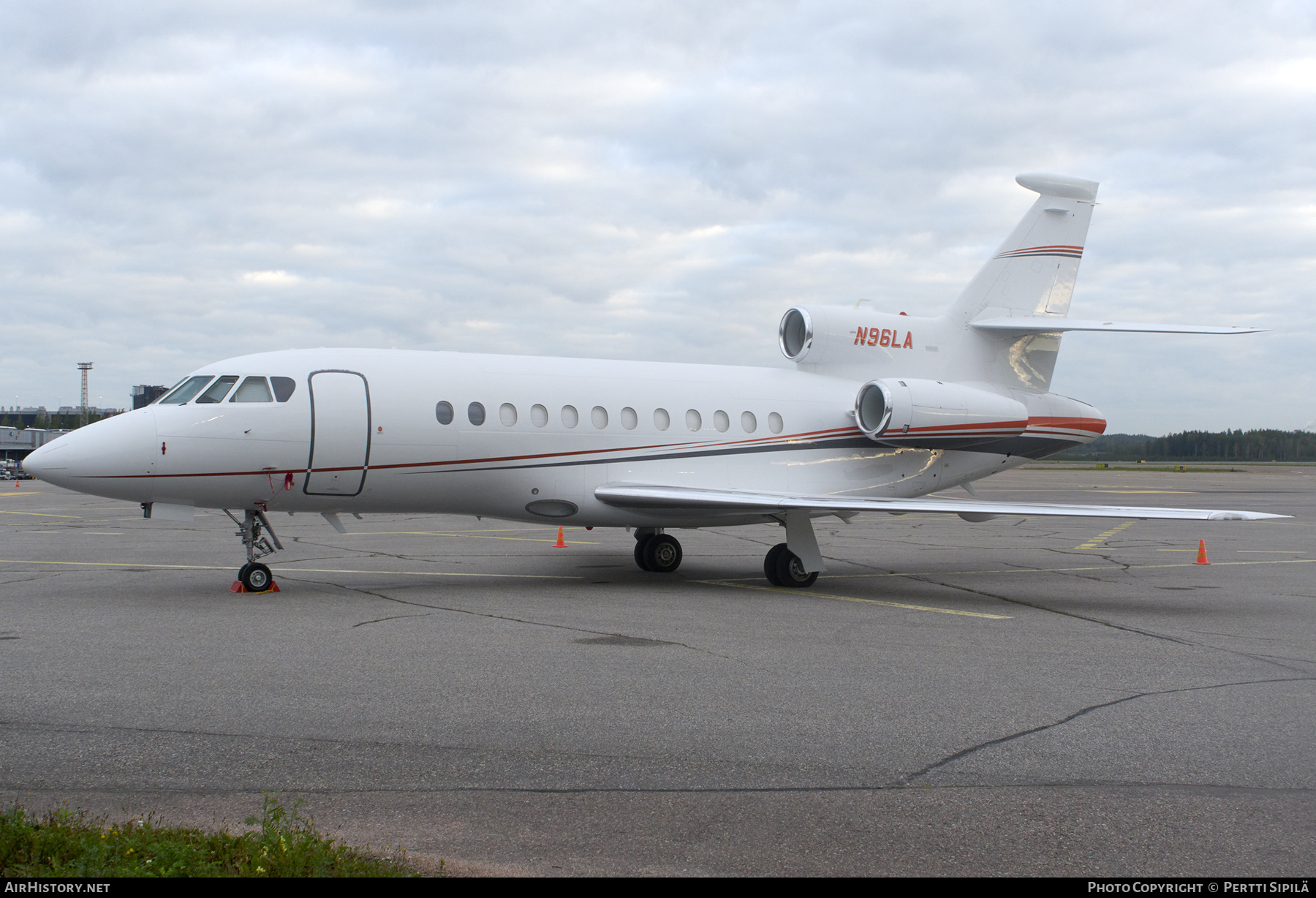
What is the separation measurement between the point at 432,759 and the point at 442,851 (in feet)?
4.43

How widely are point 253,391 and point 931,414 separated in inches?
385

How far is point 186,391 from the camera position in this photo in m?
11.9

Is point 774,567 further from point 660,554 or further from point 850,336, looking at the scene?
point 850,336

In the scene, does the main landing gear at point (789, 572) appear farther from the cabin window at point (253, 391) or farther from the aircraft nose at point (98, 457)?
the aircraft nose at point (98, 457)

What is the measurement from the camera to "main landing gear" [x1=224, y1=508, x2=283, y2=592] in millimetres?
11742

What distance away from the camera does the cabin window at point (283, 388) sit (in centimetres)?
1210

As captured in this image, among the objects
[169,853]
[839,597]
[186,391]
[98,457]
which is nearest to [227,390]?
[186,391]

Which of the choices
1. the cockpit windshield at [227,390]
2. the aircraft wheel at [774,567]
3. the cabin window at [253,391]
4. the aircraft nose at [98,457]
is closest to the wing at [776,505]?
the aircraft wheel at [774,567]

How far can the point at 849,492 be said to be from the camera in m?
15.6

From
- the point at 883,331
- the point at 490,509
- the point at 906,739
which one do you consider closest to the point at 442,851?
the point at 906,739

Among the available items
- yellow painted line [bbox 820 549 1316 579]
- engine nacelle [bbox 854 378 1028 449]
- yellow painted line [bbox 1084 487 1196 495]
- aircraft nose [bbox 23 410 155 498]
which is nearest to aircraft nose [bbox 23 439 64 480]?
aircraft nose [bbox 23 410 155 498]

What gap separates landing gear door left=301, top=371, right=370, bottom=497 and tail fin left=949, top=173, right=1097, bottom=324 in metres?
10.2

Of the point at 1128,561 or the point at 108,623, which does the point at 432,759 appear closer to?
the point at 108,623

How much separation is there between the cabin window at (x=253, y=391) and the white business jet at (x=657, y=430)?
0.02m
